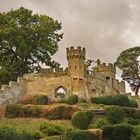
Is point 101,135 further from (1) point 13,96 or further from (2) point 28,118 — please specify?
(1) point 13,96

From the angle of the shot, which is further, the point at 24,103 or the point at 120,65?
the point at 120,65

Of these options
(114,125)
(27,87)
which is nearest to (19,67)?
(27,87)

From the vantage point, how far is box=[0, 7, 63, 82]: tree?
75.1m

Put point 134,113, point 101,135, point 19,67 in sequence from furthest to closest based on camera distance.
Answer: point 19,67 < point 134,113 < point 101,135

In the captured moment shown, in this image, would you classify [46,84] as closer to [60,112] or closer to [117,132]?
[60,112]

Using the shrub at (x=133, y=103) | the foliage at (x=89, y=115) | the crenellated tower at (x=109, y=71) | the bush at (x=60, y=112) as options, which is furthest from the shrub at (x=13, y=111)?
the crenellated tower at (x=109, y=71)

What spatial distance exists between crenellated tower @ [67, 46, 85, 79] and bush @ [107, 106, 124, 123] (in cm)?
971

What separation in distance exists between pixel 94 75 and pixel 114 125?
15471 millimetres

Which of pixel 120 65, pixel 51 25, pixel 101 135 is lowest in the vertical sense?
pixel 101 135

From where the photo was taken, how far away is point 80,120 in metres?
60.6

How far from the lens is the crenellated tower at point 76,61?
7219cm

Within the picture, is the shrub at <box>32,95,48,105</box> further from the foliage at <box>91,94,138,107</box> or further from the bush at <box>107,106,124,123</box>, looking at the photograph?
the bush at <box>107,106,124,123</box>

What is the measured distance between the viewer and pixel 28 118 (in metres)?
63.2

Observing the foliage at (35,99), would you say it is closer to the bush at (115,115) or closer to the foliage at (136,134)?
the bush at (115,115)
